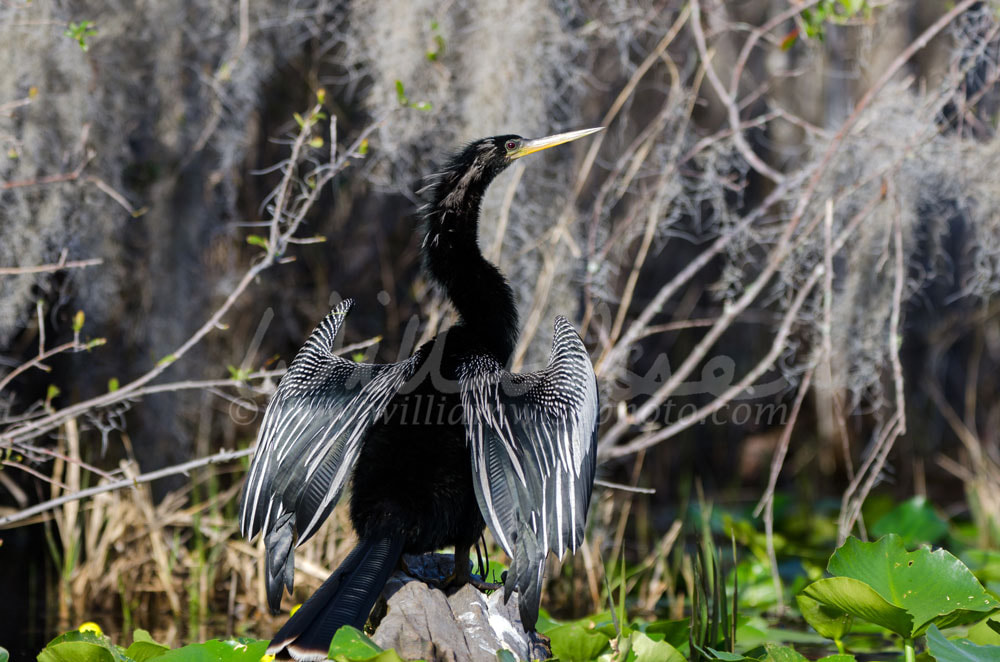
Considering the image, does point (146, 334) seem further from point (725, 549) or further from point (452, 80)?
point (725, 549)

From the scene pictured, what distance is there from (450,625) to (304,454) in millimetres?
540

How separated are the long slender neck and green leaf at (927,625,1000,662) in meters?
1.27

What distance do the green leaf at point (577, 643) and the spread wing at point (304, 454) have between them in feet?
2.16

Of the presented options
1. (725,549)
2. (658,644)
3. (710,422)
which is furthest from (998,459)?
(658,644)

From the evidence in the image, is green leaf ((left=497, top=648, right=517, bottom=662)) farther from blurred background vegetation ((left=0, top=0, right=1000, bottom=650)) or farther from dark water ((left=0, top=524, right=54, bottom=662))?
dark water ((left=0, top=524, right=54, bottom=662))

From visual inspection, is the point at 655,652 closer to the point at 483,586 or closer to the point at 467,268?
the point at 483,586

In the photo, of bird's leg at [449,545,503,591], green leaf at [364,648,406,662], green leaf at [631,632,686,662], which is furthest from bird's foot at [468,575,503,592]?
green leaf at [364,648,406,662]

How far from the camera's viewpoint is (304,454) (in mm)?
2416

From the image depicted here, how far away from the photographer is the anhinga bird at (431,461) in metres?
2.23

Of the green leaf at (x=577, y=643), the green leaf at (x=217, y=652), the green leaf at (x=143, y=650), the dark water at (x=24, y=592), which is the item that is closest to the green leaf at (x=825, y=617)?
the green leaf at (x=577, y=643)

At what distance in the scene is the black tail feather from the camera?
208cm

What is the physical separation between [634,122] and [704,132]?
65.7 inches

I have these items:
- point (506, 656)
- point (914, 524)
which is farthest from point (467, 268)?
point (914, 524)

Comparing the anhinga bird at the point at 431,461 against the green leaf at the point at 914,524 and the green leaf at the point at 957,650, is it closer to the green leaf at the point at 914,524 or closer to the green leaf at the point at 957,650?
the green leaf at the point at 957,650
